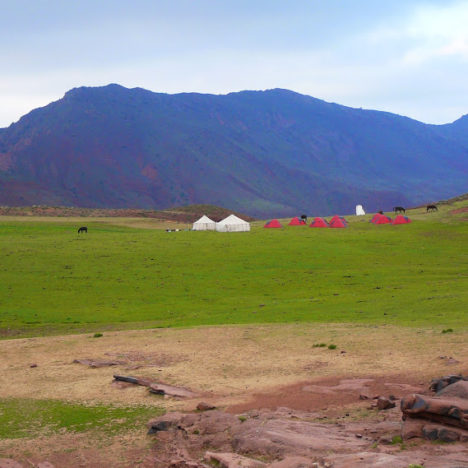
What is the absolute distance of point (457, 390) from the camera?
12141mm

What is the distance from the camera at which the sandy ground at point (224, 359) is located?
640 inches

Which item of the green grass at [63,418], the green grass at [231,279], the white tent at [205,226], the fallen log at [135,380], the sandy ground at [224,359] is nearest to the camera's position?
the green grass at [63,418]

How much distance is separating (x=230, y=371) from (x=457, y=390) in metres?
6.96

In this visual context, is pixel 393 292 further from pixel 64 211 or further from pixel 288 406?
pixel 64 211

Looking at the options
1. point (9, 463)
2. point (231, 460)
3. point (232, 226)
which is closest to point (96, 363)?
point (9, 463)

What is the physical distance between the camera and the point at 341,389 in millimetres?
15203

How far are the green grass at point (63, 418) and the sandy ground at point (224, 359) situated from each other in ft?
1.89

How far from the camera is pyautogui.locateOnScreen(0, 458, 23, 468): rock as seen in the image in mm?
12312

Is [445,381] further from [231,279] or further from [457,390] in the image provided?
[231,279]

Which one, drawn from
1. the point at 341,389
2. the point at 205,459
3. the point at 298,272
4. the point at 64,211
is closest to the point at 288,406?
the point at 341,389

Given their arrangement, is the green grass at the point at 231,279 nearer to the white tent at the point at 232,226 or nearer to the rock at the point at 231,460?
the white tent at the point at 232,226

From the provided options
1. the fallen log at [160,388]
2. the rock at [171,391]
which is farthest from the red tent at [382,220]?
the rock at [171,391]

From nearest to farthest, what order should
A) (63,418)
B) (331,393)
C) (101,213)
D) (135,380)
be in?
(63,418) → (331,393) → (135,380) → (101,213)

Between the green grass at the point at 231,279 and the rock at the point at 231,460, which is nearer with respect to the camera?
the rock at the point at 231,460
